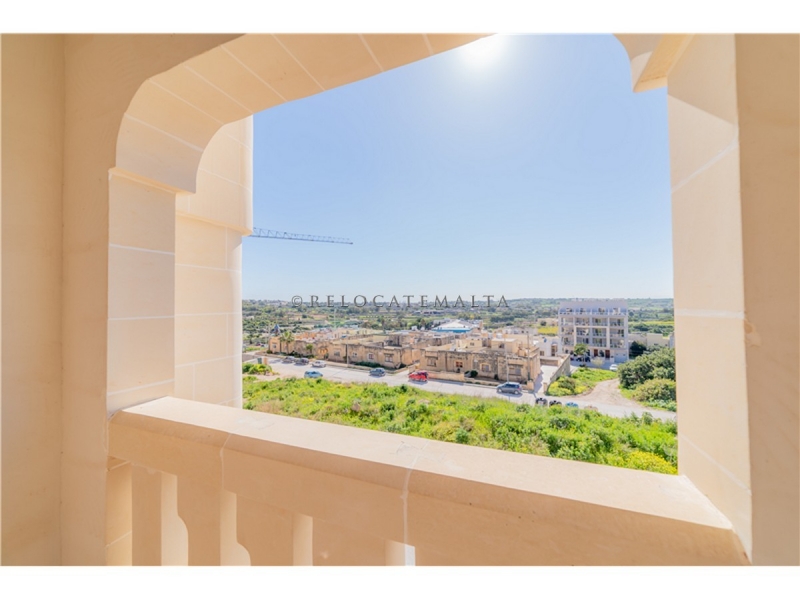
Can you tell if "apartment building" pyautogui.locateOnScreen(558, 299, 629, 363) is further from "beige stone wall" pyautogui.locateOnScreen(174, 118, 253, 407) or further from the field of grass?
"beige stone wall" pyautogui.locateOnScreen(174, 118, 253, 407)

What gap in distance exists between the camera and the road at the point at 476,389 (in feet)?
5.89

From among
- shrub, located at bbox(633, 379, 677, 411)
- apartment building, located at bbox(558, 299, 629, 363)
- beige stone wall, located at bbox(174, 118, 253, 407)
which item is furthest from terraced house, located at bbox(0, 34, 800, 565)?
apartment building, located at bbox(558, 299, 629, 363)

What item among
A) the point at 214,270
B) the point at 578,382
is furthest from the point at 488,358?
the point at 214,270

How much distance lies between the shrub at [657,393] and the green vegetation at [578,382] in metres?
0.39

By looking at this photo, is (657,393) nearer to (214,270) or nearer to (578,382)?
(578,382)

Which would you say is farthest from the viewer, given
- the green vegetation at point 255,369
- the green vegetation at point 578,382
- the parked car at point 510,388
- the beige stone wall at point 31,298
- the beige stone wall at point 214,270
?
the green vegetation at point 255,369

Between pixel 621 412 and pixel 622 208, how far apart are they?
9.18 feet

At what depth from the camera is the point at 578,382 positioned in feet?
7.00

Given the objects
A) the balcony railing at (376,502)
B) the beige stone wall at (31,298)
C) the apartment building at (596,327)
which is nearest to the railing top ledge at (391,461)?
the balcony railing at (376,502)

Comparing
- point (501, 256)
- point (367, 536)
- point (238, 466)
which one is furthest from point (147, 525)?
point (501, 256)

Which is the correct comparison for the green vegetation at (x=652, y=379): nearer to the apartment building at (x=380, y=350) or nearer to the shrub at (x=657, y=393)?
the shrub at (x=657, y=393)

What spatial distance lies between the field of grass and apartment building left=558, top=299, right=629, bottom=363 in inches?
17.7

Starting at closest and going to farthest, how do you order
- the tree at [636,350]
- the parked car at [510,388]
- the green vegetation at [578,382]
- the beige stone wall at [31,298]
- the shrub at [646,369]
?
the beige stone wall at [31,298]
the shrub at [646,369]
the tree at [636,350]
the green vegetation at [578,382]
the parked car at [510,388]

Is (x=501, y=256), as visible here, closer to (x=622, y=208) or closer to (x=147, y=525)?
(x=622, y=208)
